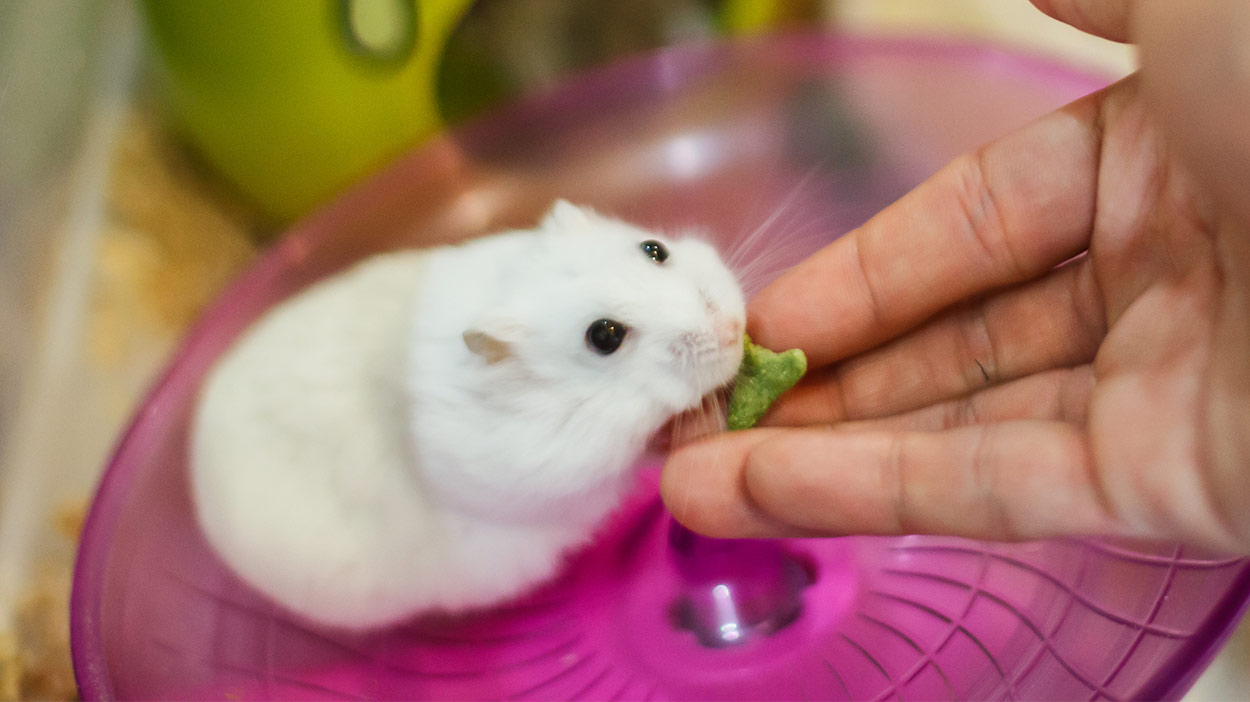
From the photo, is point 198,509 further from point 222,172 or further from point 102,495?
point 222,172

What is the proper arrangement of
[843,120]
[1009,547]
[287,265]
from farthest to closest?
[843,120] → [287,265] → [1009,547]

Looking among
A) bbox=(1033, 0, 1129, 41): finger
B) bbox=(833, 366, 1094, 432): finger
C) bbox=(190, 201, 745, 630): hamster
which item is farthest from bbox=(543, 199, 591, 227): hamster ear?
bbox=(1033, 0, 1129, 41): finger

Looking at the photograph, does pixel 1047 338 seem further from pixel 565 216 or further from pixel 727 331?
A: pixel 565 216

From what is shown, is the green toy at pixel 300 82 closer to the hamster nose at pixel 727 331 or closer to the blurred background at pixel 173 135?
the blurred background at pixel 173 135

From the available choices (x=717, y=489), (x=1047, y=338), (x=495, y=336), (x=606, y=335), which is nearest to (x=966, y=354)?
(x=1047, y=338)

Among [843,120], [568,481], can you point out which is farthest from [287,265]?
[843,120]
